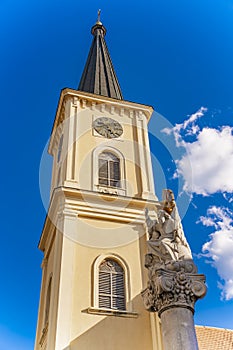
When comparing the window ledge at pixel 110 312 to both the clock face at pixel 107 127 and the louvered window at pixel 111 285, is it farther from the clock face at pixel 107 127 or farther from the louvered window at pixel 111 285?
the clock face at pixel 107 127

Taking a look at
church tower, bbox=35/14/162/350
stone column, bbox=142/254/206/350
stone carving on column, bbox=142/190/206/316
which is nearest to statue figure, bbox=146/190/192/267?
stone carving on column, bbox=142/190/206/316

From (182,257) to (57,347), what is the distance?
5.02 meters

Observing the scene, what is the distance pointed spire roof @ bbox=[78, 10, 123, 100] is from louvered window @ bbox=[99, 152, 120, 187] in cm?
592

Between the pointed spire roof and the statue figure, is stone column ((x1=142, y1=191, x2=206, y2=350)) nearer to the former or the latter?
the statue figure

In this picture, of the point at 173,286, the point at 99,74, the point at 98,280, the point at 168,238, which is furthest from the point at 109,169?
the point at 173,286

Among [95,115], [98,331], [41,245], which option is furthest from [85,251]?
[95,115]

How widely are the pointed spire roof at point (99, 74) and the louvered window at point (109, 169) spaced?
5917 millimetres

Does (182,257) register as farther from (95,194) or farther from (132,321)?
(95,194)

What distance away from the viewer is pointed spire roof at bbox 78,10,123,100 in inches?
995

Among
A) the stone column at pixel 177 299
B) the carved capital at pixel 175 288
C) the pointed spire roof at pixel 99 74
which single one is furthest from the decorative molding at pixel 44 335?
the pointed spire roof at pixel 99 74

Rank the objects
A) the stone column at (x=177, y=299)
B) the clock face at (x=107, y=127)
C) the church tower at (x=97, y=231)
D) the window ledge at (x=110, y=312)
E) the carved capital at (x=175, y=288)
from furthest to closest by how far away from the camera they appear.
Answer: the clock face at (x=107, y=127), the window ledge at (x=110, y=312), the church tower at (x=97, y=231), the carved capital at (x=175, y=288), the stone column at (x=177, y=299)

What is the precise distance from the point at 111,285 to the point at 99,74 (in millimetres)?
15608

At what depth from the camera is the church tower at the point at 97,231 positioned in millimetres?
13875

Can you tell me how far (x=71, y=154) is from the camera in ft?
63.6
